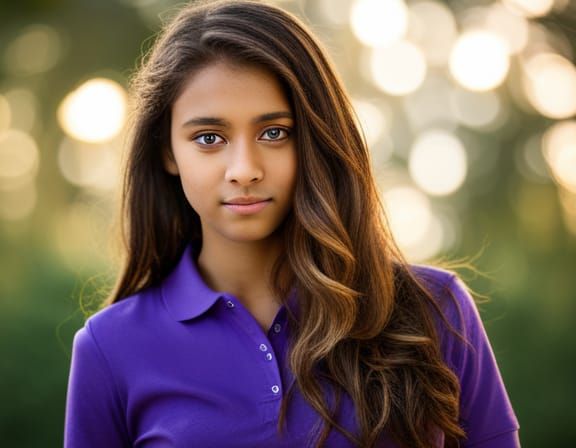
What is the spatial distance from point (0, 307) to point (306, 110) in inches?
125

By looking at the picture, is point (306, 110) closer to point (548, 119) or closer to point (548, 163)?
point (548, 163)

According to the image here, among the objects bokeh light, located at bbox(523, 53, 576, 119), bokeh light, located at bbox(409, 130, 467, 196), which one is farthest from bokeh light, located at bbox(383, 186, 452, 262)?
bokeh light, located at bbox(523, 53, 576, 119)

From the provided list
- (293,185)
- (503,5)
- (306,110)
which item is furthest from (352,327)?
(503,5)

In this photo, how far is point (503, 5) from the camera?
8.51 meters

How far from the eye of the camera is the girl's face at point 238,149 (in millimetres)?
2449

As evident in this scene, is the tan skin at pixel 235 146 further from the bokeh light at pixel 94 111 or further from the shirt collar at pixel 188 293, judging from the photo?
the bokeh light at pixel 94 111

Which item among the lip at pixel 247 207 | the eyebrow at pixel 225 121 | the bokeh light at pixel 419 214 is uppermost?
the eyebrow at pixel 225 121

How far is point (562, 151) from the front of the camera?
752 centimetres

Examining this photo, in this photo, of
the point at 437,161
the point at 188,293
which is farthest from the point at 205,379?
the point at 437,161

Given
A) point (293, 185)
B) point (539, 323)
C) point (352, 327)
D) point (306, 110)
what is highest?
point (306, 110)

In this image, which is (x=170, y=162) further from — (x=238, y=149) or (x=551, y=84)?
(x=551, y=84)

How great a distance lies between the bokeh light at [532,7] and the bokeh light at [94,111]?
3.44 metres

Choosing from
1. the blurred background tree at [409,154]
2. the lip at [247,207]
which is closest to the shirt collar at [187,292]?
the lip at [247,207]

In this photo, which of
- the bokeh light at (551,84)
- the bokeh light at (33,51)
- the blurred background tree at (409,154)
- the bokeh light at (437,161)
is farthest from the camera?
the bokeh light at (437,161)
